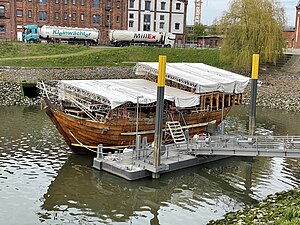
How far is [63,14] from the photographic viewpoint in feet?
264

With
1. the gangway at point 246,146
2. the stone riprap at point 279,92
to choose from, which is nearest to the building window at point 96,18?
the stone riprap at point 279,92

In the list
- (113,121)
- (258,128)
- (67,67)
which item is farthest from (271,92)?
(113,121)

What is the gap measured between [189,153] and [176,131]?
9.07ft

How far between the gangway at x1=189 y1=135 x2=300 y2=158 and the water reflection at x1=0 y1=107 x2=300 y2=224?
4.42 feet

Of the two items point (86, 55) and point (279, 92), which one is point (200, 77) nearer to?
point (279, 92)

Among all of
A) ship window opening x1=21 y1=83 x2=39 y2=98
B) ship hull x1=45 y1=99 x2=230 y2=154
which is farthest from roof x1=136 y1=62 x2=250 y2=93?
ship window opening x1=21 y1=83 x2=39 y2=98

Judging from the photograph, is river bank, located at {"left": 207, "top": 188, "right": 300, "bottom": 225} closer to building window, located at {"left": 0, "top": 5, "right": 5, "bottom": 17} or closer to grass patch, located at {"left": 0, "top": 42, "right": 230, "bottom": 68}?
grass patch, located at {"left": 0, "top": 42, "right": 230, "bottom": 68}

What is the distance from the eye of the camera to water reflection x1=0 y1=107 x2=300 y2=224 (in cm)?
1880

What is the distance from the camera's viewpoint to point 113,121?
85.2ft

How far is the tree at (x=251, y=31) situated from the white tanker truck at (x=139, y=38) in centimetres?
2217

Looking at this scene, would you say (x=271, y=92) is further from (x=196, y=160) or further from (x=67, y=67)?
(x=196, y=160)

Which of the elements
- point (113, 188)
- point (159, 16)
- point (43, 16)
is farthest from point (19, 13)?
point (113, 188)

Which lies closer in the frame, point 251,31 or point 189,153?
point 189,153

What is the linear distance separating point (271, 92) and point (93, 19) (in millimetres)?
40552
